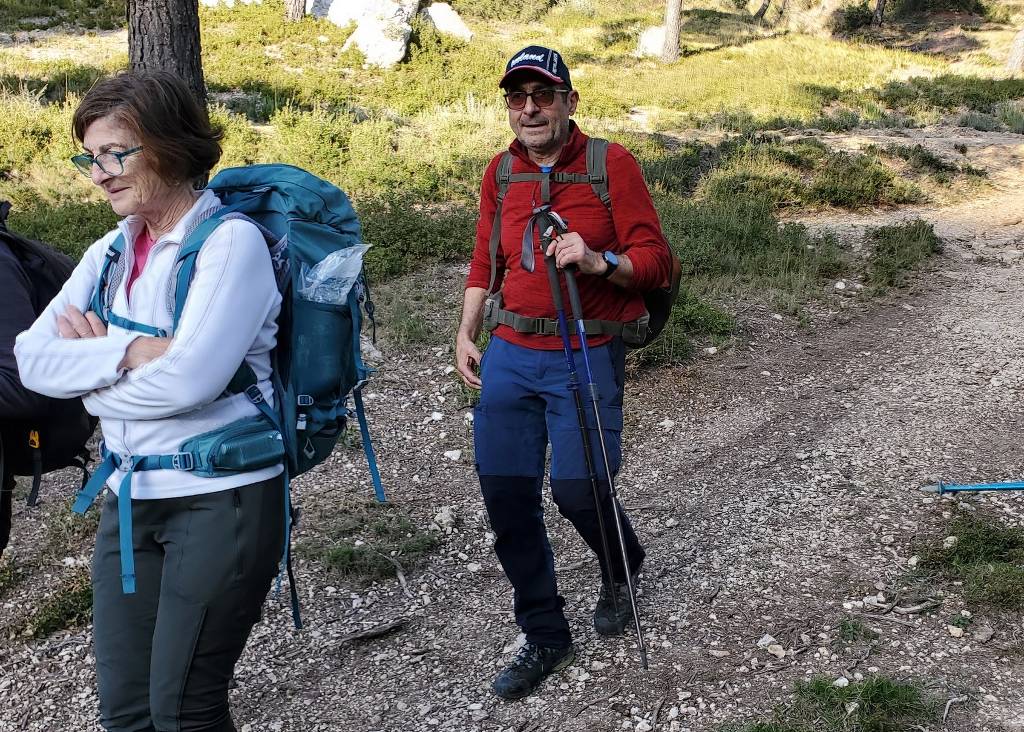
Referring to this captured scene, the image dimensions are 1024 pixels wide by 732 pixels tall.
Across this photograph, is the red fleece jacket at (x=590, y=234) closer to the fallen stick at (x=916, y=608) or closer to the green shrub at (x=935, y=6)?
the fallen stick at (x=916, y=608)

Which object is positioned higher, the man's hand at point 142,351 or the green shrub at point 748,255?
the man's hand at point 142,351

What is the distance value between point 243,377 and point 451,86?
1497 centimetres

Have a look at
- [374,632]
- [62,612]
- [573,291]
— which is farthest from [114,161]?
[62,612]

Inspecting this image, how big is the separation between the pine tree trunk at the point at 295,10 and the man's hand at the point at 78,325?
19.3m

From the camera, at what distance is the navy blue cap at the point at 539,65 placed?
128 inches

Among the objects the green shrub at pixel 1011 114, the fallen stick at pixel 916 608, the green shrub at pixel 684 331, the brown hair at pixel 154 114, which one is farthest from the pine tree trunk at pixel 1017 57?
the brown hair at pixel 154 114

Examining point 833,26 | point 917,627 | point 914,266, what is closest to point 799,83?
point 914,266

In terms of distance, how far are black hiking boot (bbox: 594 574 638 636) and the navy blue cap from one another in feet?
6.61

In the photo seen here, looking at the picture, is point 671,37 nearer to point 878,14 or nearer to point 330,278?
point 878,14

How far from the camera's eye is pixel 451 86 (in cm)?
1661

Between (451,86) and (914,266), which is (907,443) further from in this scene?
(451,86)

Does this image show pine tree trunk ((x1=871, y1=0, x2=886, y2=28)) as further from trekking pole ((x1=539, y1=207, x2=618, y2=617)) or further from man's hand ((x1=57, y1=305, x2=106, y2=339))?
man's hand ((x1=57, y1=305, x2=106, y2=339))

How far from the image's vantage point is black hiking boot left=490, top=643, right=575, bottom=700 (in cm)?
368

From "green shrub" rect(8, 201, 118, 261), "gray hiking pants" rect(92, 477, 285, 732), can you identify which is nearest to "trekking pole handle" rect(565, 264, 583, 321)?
"gray hiking pants" rect(92, 477, 285, 732)
